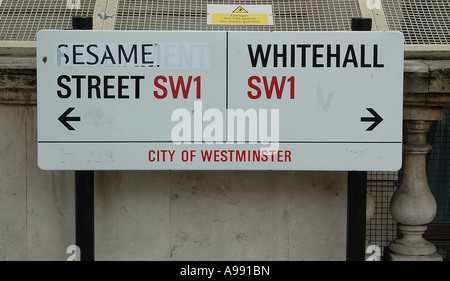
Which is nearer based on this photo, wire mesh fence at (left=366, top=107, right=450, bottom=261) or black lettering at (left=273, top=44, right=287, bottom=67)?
black lettering at (left=273, top=44, right=287, bottom=67)

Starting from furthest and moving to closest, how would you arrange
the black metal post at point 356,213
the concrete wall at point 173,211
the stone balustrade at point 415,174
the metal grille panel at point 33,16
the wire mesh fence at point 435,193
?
the wire mesh fence at point 435,193 < the metal grille panel at point 33,16 < the concrete wall at point 173,211 < the stone balustrade at point 415,174 < the black metal post at point 356,213

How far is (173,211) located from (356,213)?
1.03 metres

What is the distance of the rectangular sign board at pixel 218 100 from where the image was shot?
3834 millimetres

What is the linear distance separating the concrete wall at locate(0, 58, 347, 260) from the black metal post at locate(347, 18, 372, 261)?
0.33 metres

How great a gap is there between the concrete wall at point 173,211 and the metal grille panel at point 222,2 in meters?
0.85

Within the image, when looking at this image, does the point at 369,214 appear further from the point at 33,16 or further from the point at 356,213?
the point at 33,16

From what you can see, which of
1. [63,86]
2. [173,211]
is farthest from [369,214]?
[63,86]

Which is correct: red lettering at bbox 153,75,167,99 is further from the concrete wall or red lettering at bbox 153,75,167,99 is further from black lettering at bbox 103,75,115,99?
the concrete wall

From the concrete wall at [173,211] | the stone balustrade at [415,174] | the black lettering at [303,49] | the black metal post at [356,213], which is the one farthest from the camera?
the concrete wall at [173,211]

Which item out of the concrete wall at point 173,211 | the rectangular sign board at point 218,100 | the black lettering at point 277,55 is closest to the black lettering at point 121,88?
the rectangular sign board at point 218,100

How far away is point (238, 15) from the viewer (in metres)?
4.54

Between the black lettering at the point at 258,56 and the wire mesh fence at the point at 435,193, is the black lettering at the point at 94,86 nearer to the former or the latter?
the black lettering at the point at 258,56

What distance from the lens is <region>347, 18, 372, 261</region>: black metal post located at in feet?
13.0

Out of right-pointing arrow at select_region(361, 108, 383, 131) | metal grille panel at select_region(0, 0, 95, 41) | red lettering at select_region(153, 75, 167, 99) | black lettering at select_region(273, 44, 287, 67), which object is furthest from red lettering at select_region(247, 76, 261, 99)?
metal grille panel at select_region(0, 0, 95, 41)
